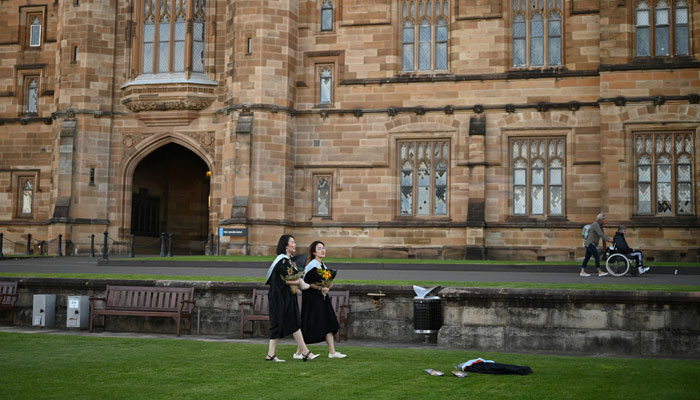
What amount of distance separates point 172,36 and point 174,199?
6.99 m

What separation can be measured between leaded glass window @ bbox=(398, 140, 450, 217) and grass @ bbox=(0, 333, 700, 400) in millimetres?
17518

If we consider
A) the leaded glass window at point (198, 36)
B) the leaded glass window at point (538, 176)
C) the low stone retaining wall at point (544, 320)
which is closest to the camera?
the low stone retaining wall at point (544, 320)

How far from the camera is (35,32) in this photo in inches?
1390

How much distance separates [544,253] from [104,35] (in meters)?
17.4

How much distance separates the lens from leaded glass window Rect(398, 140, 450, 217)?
30.6 metres

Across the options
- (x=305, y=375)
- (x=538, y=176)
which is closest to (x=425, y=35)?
(x=538, y=176)

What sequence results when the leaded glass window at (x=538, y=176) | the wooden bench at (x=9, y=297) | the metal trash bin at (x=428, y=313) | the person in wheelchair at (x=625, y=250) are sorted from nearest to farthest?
the metal trash bin at (x=428, y=313) < the wooden bench at (x=9, y=297) < the person in wheelchair at (x=625, y=250) < the leaded glass window at (x=538, y=176)

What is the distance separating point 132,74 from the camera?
1277 inches

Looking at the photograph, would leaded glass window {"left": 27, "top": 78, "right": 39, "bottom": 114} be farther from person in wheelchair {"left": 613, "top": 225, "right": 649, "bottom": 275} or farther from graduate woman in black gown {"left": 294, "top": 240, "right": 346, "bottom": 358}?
graduate woman in black gown {"left": 294, "top": 240, "right": 346, "bottom": 358}

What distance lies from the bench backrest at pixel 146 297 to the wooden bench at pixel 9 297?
1931 millimetres

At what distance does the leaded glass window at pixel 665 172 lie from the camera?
28.4 metres

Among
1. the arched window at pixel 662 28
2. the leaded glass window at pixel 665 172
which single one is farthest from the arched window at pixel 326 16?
the leaded glass window at pixel 665 172

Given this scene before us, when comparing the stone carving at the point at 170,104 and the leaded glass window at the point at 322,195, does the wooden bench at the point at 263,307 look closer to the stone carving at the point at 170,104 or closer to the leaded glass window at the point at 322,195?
the leaded glass window at the point at 322,195

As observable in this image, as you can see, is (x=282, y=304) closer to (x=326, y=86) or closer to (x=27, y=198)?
(x=326, y=86)
